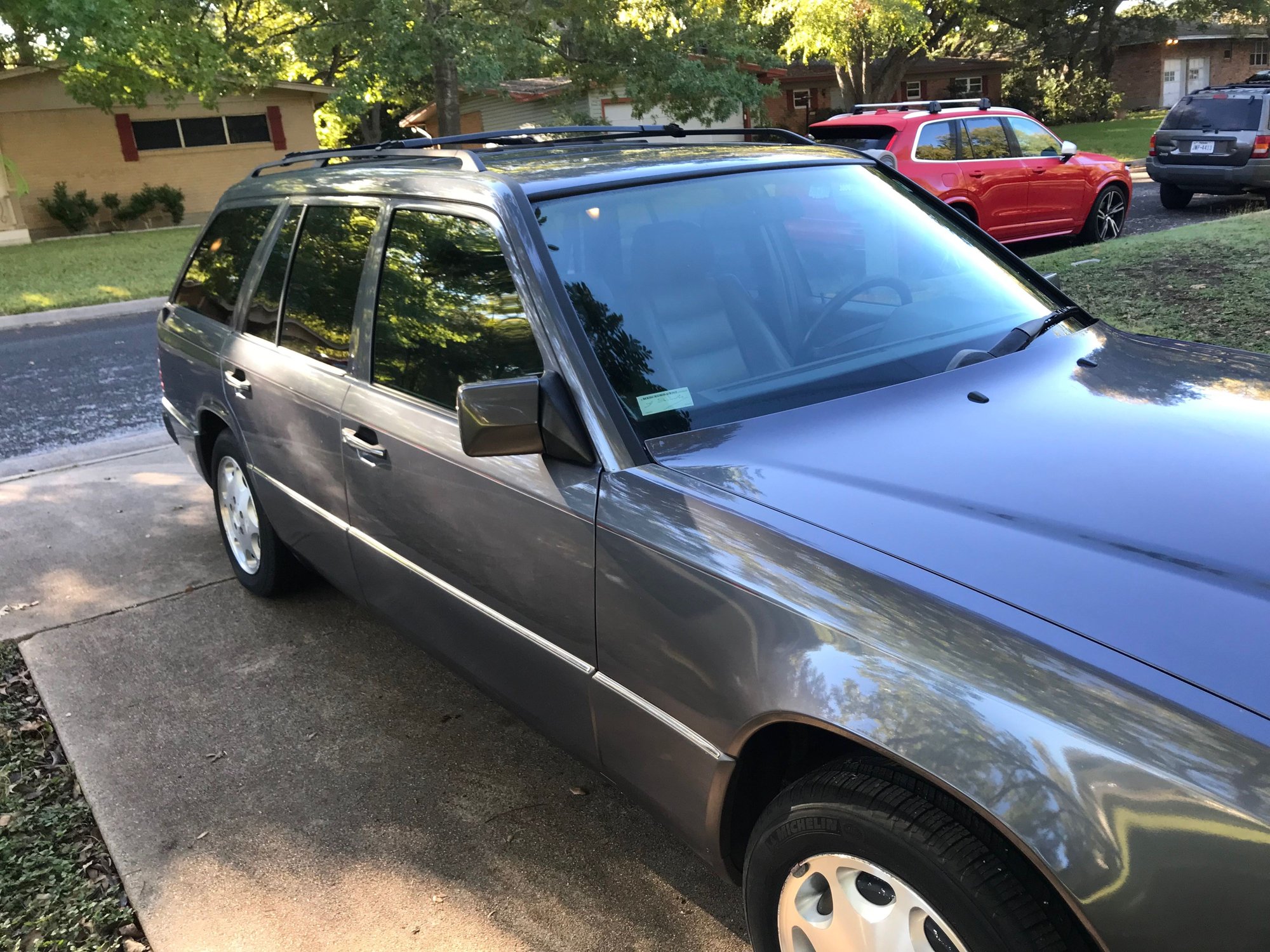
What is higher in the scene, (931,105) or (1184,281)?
(931,105)

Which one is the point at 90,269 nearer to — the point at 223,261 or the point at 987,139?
the point at 987,139

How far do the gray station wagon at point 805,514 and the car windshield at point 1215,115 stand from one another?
13.6m

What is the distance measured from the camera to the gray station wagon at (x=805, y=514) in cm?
155

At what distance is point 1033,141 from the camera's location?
1184cm

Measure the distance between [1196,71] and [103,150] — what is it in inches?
1836

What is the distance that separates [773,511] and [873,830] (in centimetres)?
60

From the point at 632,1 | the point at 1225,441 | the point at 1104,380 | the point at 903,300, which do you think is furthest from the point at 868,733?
the point at 632,1

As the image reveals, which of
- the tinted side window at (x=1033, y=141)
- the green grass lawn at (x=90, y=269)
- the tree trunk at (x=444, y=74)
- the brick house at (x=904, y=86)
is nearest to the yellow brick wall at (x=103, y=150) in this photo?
the green grass lawn at (x=90, y=269)

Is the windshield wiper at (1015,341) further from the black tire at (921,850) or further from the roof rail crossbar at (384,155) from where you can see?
the roof rail crossbar at (384,155)

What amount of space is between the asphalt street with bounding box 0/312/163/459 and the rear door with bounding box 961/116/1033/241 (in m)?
8.34

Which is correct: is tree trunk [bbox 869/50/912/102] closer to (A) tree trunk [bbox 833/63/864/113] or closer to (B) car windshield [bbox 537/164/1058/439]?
(A) tree trunk [bbox 833/63/864/113]

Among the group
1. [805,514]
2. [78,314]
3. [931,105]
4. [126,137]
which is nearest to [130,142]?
[126,137]

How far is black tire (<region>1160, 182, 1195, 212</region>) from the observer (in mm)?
15453

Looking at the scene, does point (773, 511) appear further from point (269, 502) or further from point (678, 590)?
point (269, 502)
